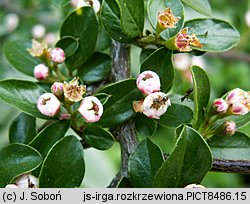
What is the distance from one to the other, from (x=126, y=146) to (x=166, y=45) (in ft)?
0.68

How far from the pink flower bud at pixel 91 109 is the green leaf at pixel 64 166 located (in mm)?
46

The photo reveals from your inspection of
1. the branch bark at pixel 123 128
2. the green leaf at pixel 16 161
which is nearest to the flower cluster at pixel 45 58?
the branch bark at pixel 123 128

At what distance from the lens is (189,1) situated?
3.19ft

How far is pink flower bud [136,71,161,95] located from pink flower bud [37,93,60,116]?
157mm

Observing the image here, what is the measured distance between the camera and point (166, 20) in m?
0.90

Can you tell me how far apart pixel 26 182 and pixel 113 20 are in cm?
33

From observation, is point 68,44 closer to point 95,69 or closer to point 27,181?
point 95,69

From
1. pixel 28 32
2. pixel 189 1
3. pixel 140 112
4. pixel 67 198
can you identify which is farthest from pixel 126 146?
pixel 28 32

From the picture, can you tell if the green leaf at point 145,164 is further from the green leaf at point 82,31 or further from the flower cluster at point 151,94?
the green leaf at point 82,31

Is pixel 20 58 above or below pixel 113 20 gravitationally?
below

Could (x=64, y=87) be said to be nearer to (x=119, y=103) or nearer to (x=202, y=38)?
(x=119, y=103)

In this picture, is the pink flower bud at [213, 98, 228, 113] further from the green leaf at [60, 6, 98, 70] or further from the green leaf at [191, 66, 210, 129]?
the green leaf at [60, 6, 98, 70]

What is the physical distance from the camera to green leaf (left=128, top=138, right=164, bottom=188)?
2.86ft

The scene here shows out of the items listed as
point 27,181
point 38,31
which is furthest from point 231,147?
point 38,31
